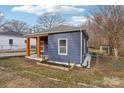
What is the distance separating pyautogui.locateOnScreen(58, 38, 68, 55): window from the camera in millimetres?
12698

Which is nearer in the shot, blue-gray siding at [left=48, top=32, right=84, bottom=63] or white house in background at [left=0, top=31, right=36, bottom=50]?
blue-gray siding at [left=48, top=32, right=84, bottom=63]

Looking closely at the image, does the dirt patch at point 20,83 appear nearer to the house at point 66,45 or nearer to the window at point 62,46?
A: the house at point 66,45

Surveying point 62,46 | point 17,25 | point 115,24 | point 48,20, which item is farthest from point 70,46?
point 17,25

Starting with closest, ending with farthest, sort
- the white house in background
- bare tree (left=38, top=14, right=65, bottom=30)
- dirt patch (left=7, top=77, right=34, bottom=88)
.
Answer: dirt patch (left=7, top=77, right=34, bottom=88)
the white house in background
bare tree (left=38, top=14, right=65, bottom=30)

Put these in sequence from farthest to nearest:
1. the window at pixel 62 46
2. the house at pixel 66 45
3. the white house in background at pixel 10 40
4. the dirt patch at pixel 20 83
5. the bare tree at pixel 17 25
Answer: the bare tree at pixel 17 25
the white house in background at pixel 10 40
the window at pixel 62 46
the house at pixel 66 45
the dirt patch at pixel 20 83

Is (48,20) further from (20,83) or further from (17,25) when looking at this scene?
(20,83)

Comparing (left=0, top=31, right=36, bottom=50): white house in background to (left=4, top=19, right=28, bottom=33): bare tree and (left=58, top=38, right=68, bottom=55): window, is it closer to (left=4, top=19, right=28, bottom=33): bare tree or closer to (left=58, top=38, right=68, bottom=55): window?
(left=58, top=38, right=68, bottom=55): window

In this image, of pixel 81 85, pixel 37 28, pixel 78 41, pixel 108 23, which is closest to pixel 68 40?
pixel 78 41

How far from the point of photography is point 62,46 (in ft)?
42.2

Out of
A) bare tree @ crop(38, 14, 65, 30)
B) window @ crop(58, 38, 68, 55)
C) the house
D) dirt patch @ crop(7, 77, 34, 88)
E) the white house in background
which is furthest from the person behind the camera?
bare tree @ crop(38, 14, 65, 30)

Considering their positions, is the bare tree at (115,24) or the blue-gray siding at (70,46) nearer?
the blue-gray siding at (70,46)

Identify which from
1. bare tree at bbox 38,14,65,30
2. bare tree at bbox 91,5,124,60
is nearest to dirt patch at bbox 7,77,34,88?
bare tree at bbox 91,5,124,60

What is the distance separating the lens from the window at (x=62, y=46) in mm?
12698

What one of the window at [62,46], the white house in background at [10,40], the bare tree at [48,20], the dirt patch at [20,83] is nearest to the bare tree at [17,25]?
the bare tree at [48,20]
